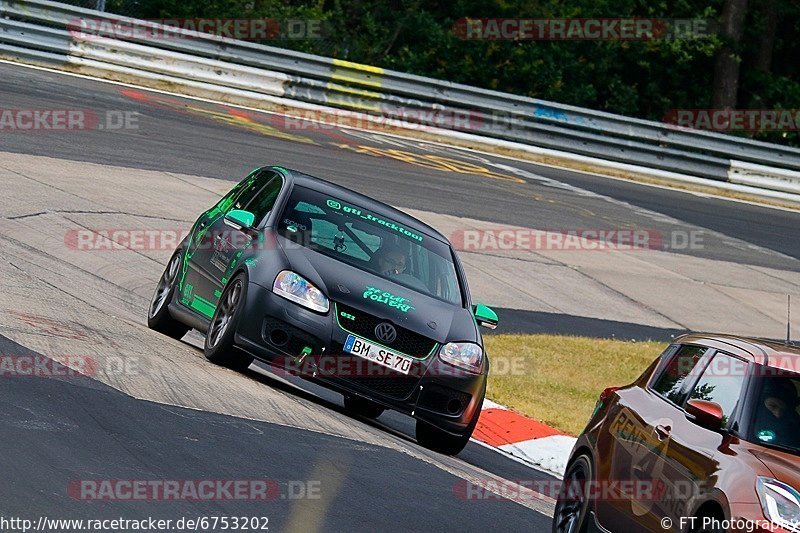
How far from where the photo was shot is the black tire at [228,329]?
10234 mm

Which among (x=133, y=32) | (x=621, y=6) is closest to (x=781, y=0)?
(x=621, y=6)

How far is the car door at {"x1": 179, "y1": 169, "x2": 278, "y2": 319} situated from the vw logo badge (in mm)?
1567

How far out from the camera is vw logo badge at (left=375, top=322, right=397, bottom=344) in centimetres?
994

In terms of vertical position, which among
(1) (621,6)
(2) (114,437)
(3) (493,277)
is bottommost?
(3) (493,277)

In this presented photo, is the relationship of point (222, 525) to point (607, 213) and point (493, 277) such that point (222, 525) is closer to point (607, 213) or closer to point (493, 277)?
point (493, 277)

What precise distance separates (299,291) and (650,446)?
136 inches

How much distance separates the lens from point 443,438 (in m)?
10.3

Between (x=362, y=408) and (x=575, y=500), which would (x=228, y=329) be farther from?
(x=575, y=500)

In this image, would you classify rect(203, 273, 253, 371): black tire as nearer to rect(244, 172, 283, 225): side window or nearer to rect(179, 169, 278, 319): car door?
rect(179, 169, 278, 319): car door

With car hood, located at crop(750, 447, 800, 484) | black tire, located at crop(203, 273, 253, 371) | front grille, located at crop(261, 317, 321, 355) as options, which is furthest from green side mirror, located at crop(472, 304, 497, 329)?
car hood, located at crop(750, 447, 800, 484)

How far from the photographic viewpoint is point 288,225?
36.3 feet

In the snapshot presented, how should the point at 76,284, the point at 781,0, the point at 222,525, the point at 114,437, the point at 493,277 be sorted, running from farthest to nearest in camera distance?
the point at 781,0
the point at 493,277
the point at 76,284
the point at 114,437
the point at 222,525

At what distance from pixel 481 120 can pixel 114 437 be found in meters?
20.8

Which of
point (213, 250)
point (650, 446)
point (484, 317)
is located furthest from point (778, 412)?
point (213, 250)
